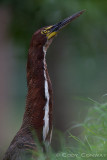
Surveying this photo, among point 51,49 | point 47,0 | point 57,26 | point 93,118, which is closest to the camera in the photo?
point 93,118

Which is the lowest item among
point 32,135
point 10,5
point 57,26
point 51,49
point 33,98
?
point 32,135

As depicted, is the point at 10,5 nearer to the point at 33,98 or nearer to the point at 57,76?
the point at 57,76

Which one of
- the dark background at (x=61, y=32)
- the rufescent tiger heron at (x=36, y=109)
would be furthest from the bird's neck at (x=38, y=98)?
the dark background at (x=61, y=32)

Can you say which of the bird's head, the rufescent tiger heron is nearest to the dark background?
the bird's head

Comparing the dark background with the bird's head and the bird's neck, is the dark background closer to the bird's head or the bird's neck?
the bird's head

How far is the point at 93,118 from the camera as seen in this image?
4664 mm

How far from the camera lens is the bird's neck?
4.38 metres

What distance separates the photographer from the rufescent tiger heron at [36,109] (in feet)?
13.9

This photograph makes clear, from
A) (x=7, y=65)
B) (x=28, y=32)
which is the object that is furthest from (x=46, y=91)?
(x=7, y=65)

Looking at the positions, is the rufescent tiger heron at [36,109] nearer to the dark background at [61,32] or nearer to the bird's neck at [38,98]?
the bird's neck at [38,98]

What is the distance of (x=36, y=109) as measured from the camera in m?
4.45

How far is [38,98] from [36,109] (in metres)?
0.10

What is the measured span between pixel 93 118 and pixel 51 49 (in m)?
6.73

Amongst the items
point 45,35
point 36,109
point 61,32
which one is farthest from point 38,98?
point 61,32
